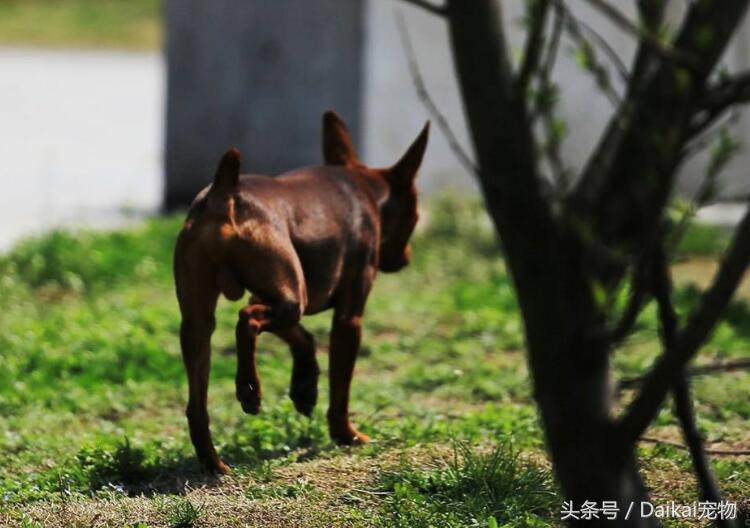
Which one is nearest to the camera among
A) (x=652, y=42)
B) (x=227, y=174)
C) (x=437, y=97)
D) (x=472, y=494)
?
(x=652, y=42)

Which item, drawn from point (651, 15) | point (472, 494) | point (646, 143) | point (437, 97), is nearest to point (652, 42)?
point (651, 15)

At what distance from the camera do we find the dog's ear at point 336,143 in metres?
6.38

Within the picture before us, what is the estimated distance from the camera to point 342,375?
19.1 feet

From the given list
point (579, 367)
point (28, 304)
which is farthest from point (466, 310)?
point (579, 367)

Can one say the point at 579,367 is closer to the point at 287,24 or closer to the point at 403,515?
the point at 403,515

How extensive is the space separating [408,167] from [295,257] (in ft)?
3.62

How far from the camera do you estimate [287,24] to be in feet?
41.3

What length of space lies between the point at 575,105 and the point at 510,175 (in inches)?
379

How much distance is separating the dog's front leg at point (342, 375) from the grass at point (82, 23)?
24510mm

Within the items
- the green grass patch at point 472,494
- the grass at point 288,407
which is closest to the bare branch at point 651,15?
the grass at point 288,407

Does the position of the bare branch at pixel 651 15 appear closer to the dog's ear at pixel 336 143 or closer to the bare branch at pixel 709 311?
the bare branch at pixel 709 311

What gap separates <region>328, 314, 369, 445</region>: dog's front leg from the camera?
5.79m

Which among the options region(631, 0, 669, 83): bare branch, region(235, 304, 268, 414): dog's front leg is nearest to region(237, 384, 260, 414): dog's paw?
region(235, 304, 268, 414): dog's front leg

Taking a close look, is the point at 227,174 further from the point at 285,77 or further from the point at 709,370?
the point at 285,77
